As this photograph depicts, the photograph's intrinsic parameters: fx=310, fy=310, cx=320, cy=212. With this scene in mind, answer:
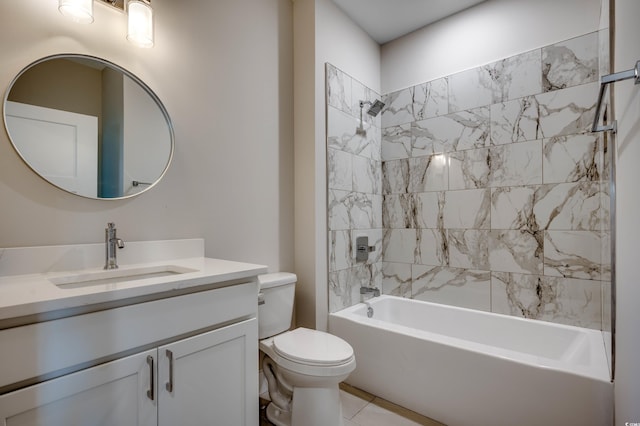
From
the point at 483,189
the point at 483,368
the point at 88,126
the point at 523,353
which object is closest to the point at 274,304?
the point at 483,368

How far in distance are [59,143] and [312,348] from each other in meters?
1.44

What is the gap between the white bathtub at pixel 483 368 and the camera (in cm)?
139

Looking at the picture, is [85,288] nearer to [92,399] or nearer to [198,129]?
[92,399]

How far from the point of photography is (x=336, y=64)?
7.75 feet

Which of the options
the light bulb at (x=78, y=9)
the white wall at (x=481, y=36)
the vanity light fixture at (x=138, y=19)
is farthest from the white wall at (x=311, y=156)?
the light bulb at (x=78, y=9)

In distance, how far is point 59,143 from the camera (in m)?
1.25

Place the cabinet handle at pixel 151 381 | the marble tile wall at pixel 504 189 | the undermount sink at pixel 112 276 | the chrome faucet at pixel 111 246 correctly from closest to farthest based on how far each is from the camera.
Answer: the cabinet handle at pixel 151 381
the undermount sink at pixel 112 276
the chrome faucet at pixel 111 246
the marble tile wall at pixel 504 189

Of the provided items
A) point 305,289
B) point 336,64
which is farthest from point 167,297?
point 336,64

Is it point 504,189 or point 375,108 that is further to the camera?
point 375,108

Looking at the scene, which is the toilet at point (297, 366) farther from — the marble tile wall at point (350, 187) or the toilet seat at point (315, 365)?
the marble tile wall at point (350, 187)

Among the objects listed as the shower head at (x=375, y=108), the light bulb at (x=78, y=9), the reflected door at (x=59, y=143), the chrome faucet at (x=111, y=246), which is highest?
the shower head at (x=375, y=108)

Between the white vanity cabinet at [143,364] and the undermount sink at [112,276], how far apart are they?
0.83 feet

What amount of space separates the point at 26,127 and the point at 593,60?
9.69 feet

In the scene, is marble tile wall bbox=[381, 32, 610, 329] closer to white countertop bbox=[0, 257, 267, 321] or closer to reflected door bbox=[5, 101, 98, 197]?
white countertop bbox=[0, 257, 267, 321]
